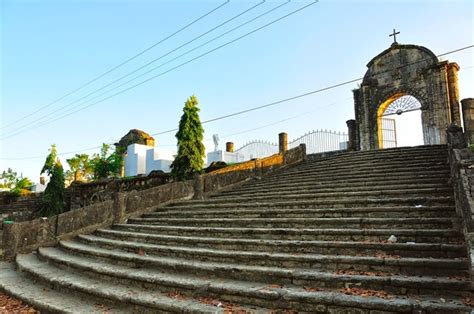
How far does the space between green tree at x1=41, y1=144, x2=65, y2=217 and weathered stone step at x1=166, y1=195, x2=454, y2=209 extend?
10401 mm

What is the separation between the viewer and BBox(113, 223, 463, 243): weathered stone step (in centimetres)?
432

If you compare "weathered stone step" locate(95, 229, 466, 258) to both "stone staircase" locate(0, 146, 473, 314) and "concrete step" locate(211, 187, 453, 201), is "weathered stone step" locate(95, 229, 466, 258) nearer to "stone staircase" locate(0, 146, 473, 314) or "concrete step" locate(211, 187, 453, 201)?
"stone staircase" locate(0, 146, 473, 314)

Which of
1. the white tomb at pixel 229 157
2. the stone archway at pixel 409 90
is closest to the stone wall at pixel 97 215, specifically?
the stone archway at pixel 409 90

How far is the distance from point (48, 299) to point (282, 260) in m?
3.49

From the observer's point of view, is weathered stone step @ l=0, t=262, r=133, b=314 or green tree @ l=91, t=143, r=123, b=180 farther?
green tree @ l=91, t=143, r=123, b=180

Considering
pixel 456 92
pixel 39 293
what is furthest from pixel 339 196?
pixel 456 92

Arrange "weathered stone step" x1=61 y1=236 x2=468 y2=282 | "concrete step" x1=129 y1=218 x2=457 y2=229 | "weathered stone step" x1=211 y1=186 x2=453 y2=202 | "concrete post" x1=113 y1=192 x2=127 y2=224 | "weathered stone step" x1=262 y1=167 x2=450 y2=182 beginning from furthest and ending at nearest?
"concrete post" x1=113 y1=192 x2=127 y2=224 < "weathered stone step" x1=262 y1=167 x2=450 y2=182 < "weathered stone step" x1=211 y1=186 x2=453 y2=202 < "concrete step" x1=129 y1=218 x2=457 y2=229 < "weathered stone step" x1=61 y1=236 x2=468 y2=282

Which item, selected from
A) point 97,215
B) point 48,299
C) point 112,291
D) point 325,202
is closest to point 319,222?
point 325,202

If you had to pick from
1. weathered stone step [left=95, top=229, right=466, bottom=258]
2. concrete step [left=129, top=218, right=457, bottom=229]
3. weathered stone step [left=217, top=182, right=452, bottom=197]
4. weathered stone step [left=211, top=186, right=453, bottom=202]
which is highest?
weathered stone step [left=217, top=182, right=452, bottom=197]

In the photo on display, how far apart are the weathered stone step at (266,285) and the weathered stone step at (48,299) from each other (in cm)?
48


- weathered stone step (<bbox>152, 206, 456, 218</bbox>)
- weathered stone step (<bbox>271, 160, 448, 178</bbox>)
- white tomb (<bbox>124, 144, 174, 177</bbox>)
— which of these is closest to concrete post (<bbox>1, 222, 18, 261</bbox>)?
weathered stone step (<bbox>152, 206, 456, 218</bbox>)

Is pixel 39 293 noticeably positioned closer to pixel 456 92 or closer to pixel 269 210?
pixel 269 210

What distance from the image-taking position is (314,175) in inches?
410

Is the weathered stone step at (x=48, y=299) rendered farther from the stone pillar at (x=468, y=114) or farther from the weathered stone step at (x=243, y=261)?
the stone pillar at (x=468, y=114)
